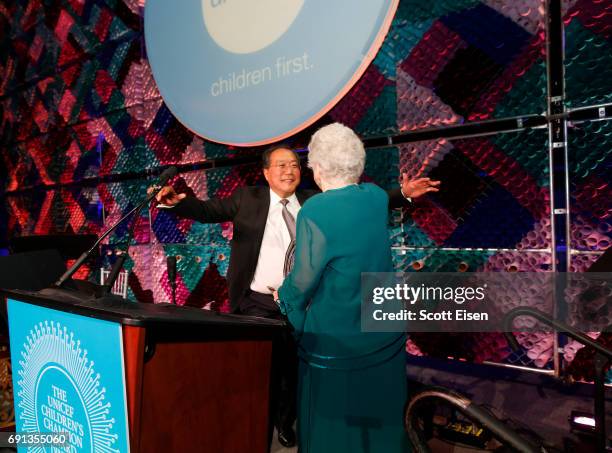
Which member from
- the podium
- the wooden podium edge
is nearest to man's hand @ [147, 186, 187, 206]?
the podium

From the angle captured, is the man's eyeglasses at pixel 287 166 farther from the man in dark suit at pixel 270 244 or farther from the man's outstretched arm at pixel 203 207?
the man's outstretched arm at pixel 203 207

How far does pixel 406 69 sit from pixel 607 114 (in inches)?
38.5

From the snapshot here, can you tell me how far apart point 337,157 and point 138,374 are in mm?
837

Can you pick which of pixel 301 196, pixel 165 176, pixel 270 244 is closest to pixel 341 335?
pixel 165 176

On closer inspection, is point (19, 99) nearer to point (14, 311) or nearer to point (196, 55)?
point (196, 55)

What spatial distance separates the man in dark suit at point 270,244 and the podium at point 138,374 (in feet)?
3.26

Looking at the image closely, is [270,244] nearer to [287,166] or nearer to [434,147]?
[287,166]

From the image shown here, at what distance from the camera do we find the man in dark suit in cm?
234

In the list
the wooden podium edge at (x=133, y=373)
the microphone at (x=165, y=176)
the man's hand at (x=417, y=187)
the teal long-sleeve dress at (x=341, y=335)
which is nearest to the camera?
the wooden podium edge at (x=133, y=373)

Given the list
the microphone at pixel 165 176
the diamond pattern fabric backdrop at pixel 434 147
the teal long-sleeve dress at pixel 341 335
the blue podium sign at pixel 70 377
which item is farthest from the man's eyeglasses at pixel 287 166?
the blue podium sign at pixel 70 377

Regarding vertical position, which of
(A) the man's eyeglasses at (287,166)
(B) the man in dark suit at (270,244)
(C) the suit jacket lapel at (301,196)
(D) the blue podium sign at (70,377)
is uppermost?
(A) the man's eyeglasses at (287,166)

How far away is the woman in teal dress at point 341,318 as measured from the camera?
137 centimetres

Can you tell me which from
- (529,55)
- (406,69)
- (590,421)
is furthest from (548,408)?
(406,69)

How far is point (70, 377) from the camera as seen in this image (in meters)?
1.20
